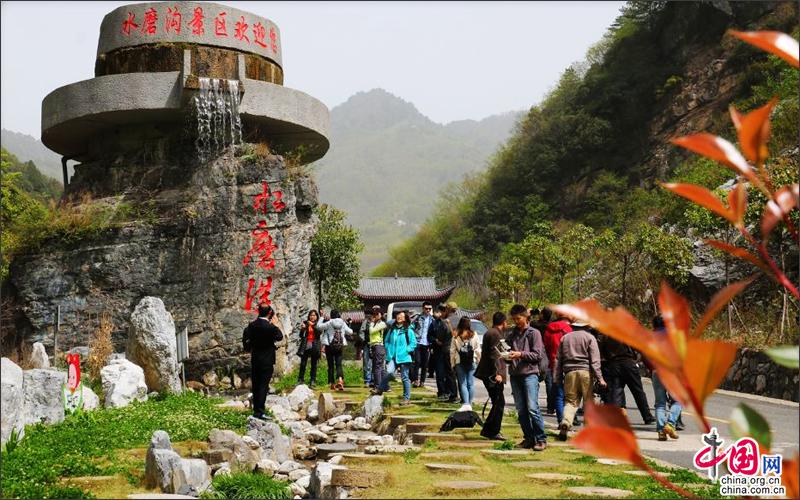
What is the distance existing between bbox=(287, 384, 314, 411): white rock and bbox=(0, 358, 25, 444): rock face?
5687mm

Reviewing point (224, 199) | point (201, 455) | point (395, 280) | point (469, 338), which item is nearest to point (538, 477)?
point (201, 455)

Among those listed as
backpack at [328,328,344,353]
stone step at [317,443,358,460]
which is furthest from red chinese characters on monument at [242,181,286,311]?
stone step at [317,443,358,460]

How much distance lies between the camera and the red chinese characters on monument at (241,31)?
53.2 feet

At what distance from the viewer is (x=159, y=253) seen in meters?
15.4

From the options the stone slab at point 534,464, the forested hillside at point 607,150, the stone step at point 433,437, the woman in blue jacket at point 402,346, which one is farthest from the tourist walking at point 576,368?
the forested hillside at point 607,150

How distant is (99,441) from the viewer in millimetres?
7602

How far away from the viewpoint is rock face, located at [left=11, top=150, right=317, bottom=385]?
15.1 metres

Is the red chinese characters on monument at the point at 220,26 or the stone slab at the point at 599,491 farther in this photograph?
the red chinese characters on monument at the point at 220,26

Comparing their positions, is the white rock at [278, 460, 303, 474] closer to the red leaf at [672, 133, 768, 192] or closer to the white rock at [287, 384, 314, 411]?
the white rock at [287, 384, 314, 411]

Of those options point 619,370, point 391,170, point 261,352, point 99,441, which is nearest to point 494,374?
point 619,370

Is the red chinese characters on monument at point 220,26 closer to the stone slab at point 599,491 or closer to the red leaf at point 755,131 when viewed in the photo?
the stone slab at point 599,491

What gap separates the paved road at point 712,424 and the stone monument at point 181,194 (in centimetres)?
536

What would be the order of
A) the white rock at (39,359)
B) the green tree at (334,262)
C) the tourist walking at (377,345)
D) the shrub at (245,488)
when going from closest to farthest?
1. the shrub at (245,488)
2. the white rock at (39,359)
3. the tourist walking at (377,345)
4. the green tree at (334,262)

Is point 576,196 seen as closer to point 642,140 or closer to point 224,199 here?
point 642,140
